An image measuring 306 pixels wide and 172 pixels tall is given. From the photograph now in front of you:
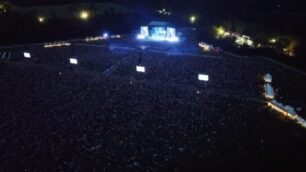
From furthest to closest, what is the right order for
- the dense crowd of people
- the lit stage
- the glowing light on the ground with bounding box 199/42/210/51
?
the lit stage → the glowing light on the ground with bounding box 199/42/210/51 → the dense crowd of people

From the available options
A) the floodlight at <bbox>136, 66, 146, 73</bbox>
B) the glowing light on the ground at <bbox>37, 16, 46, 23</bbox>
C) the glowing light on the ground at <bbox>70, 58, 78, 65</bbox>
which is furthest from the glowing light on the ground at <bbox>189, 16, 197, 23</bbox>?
the glowing light on the ground at <bbox>70, 58, 78, 65</bbox>

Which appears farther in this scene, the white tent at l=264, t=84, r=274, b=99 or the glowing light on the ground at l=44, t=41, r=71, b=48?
the glowing light on the ground at l=44, t=41, r=71, b=48

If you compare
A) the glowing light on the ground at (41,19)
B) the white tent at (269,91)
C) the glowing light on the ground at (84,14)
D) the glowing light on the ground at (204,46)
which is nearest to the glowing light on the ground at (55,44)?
the glowing light on the ground at (41,19)

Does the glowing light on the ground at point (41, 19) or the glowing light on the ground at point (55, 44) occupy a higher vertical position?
the glowing light on the ground at point (41, 19)

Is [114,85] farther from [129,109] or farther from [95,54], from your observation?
[95,54]

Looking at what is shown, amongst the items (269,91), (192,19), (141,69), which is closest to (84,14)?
(192,19)

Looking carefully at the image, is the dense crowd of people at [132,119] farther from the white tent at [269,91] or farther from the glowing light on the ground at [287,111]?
the glowing light on the ground at [287,111]

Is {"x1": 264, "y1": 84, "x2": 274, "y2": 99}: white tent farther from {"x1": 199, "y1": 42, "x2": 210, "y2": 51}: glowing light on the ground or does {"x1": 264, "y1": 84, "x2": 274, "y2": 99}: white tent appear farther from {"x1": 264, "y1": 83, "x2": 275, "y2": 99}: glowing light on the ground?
{"x1": 199, "y1": 42, "x2": 210, "y2": 51}: glowing light on the ground

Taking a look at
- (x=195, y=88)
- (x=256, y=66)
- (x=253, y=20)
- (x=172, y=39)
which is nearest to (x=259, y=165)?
(x=195, y=88)

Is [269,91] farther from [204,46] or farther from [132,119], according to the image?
[204,46]
